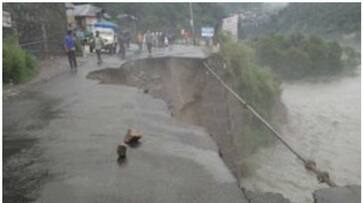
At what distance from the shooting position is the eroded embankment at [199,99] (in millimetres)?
14117

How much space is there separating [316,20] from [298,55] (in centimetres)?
2484

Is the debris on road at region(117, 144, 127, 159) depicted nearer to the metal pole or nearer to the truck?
the metal pole

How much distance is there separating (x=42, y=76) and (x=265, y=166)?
300 inches

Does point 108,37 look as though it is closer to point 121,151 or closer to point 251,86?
point 251,86

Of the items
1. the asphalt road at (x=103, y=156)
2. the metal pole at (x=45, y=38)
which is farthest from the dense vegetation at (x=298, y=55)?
the asphalt road at (x=103, y=156)

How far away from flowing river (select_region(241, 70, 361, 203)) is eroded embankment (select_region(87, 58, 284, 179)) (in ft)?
2.52

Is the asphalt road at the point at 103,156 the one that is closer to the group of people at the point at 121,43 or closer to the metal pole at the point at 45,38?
the group of people at the point at 121,43

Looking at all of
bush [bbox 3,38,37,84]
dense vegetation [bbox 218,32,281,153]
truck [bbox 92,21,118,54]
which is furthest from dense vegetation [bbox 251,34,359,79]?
bush [bbox 3,38,37,84]

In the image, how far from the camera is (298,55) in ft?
140

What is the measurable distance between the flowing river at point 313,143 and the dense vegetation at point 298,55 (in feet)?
5.56

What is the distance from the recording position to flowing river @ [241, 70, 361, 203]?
14070 millimetres

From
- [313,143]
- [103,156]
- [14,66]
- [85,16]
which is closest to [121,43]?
[313,143]

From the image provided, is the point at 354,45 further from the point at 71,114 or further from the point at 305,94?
the point at 71,114

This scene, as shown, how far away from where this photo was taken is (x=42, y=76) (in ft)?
54.0
